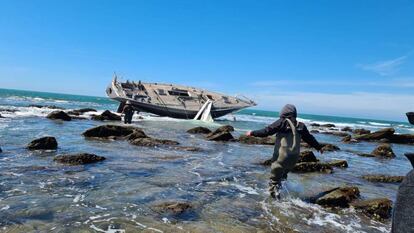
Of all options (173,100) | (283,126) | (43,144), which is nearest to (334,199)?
(283,126)

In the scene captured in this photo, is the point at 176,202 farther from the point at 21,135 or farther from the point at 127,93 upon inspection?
the point at 127,93

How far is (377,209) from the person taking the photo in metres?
7.88

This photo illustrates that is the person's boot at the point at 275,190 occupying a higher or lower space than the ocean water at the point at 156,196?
higher

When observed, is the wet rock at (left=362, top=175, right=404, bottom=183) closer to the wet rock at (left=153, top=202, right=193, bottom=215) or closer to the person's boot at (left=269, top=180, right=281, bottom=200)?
the person's boot at (left=269, top=180, right=281, bottom=200)

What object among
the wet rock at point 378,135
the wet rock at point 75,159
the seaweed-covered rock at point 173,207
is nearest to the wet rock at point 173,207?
the seaweed-covered rock at point 173,207

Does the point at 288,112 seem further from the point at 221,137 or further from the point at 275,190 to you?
the point at 221,137

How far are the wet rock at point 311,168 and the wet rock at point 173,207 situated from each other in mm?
6140

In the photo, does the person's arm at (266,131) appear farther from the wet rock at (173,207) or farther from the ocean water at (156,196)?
the wet rock at (173,207)

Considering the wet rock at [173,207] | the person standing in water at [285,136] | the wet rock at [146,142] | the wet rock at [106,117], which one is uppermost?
the person standing in water at [285,136]

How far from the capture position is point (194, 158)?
46.5 ft

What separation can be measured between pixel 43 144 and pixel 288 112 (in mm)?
9269

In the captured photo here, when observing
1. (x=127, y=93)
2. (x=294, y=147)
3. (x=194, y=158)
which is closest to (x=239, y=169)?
(x=194, y=158)

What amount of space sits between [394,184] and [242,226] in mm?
7289

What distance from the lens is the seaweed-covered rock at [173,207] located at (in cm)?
696
